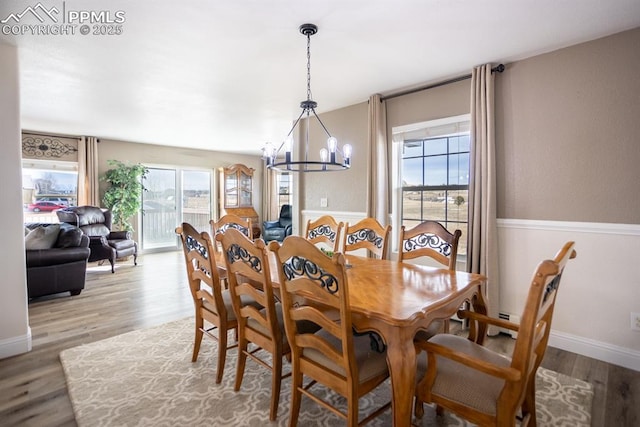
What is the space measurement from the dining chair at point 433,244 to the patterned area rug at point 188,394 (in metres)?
0.72

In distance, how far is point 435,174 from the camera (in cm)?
361

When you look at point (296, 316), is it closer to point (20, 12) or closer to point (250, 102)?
point (20, 12)

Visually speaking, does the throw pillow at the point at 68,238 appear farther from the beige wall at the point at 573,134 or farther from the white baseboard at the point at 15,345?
the beige wall at the point at 573,134

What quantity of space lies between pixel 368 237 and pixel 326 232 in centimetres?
44

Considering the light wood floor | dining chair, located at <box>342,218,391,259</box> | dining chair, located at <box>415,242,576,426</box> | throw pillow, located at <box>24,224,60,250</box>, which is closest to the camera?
dining chair, located at <box>415,242,576,426</box>

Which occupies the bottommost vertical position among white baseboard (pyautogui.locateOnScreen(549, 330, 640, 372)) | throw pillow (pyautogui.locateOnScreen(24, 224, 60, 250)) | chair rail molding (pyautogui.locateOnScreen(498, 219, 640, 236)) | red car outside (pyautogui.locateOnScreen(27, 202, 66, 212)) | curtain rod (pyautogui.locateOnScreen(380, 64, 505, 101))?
white baseboard (pyautogui.locateOnScreen(549, 330, 640, 372))

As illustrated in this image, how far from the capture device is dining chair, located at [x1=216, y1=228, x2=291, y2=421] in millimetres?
1745

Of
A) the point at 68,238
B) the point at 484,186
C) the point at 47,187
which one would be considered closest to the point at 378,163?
the point at 484,186

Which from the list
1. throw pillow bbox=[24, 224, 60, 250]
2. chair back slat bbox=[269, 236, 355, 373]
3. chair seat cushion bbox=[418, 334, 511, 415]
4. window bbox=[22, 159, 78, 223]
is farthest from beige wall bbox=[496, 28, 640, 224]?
window bbox=[22, 159, 78, 223]

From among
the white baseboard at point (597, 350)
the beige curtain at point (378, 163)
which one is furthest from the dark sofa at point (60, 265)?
the white baseboard at point (597, 350)

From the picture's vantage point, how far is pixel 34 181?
5930mm

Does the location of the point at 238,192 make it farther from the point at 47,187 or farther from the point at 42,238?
the point at 42,238

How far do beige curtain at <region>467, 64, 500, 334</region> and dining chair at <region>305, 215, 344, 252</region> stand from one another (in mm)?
1259

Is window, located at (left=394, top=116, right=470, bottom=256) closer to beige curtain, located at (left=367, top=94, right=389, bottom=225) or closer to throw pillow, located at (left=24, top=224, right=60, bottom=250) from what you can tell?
beige curtain, located at (left=367, top=94, right=389, bottom=225)
